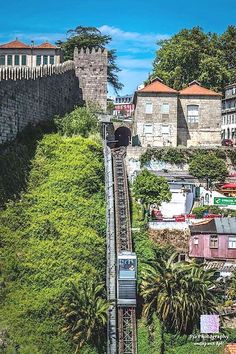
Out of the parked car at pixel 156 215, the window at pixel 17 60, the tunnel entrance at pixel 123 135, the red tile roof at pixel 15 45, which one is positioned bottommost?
the parked car at pixel 156 215

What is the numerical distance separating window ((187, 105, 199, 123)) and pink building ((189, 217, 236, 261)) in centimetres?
1725

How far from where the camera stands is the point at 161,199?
46656mm

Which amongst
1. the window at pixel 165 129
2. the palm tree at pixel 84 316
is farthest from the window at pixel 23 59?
the palm tree at pixel 84 316

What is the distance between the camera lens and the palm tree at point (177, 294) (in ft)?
119

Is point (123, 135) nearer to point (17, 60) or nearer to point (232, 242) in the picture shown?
point (17, 60)

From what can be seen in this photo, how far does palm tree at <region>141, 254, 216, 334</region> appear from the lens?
36156 mm

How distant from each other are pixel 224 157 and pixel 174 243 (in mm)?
12867

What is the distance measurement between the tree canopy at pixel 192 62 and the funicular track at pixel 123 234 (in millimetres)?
19981

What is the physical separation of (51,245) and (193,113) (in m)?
24.0

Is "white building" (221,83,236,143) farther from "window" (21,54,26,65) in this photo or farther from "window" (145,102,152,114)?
"window" (21,54,26,65)

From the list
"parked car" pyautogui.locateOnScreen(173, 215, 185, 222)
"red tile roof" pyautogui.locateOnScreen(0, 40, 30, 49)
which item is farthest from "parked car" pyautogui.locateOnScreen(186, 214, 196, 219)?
"red tile roof" pyautogui.locateOnScreen(0, 40, 30, 49)

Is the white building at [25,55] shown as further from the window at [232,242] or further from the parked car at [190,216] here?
the window at [232,242]

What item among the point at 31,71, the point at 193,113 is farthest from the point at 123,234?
the point at 193,113

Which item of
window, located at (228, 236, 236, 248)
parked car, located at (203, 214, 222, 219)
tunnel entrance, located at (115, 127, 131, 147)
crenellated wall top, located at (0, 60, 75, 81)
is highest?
crenellated wall top, located at (0, 60, 75, 81)
